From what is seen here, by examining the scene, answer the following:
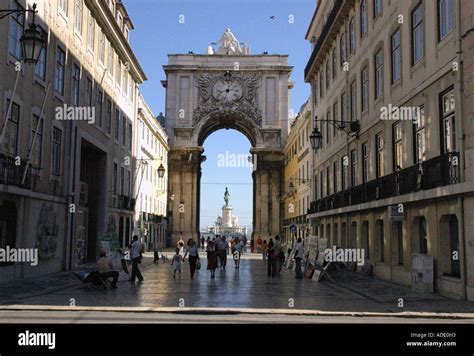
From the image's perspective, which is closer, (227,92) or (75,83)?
(75,83)

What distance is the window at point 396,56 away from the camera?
20.2 m

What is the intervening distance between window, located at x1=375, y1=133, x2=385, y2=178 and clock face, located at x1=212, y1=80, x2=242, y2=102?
46176mm

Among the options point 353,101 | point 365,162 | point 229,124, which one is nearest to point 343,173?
point 353,101

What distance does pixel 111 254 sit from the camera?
73.8ft

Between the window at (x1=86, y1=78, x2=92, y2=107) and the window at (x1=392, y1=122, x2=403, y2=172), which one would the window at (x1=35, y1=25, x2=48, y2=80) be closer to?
the window at (x1=86, y1=78, x2=92, y2=107)

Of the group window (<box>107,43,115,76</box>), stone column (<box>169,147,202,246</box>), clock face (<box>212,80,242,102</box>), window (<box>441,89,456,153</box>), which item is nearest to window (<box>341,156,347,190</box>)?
window (<box>441,89,456,153</box>)

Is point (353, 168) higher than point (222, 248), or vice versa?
point (353, 168)

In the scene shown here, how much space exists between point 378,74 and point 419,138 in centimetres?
589

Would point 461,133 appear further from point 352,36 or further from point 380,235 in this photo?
point 352,36

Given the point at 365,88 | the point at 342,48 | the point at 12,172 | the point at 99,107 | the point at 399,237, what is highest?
the point at 342,48

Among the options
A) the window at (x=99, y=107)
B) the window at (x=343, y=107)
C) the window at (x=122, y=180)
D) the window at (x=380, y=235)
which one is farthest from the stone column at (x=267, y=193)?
the window at (x=380, y=235)

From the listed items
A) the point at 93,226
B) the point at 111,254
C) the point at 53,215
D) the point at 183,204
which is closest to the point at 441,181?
the point at 111,254

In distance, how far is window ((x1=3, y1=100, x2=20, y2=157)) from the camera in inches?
707

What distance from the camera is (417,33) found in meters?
18.3
